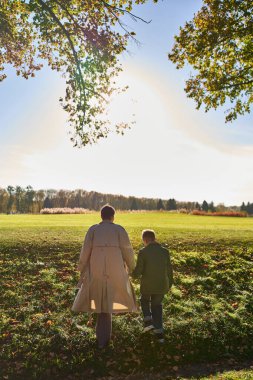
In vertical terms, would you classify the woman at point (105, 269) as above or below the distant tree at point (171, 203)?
below

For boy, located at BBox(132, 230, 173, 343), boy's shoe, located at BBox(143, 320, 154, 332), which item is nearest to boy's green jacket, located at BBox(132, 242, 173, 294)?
boy, located at BBox(132, 230, 173, 343)

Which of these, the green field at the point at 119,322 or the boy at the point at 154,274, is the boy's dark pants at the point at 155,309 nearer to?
the boy at the point at 154,274

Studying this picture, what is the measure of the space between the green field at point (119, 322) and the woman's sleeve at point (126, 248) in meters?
2.18

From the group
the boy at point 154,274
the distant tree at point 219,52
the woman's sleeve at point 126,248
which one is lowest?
the boy at point 154,274

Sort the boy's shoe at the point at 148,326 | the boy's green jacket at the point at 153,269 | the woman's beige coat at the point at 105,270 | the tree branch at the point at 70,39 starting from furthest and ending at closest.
Answer: the tree branch at the point at 70,39 → the boy's shoe at the point at 148,326 → the boy's green jacket at the point at 153,269 → the woman's beige coat at the point at 105,270

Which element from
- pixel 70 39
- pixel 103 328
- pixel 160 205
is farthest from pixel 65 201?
pixel 103 328

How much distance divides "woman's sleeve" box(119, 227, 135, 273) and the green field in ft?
7.16

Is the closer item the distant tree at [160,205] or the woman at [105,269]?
the woman at [105,269]

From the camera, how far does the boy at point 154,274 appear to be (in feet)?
28.3

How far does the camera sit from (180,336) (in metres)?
9.53

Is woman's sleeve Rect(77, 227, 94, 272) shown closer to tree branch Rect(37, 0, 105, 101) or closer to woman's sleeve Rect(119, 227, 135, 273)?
woman's sleeve Rect(119, 227, 135, 273)

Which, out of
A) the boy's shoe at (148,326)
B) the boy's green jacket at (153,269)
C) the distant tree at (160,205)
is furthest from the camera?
the distant tree at (160,205)

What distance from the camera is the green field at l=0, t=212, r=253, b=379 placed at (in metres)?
8.14

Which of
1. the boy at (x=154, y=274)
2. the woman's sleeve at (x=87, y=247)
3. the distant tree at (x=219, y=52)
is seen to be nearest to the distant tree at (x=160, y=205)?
the distant tree at (x=219, y=52)
